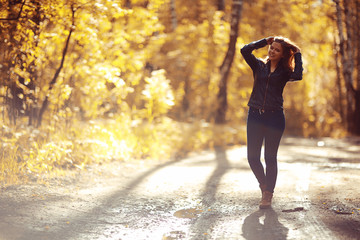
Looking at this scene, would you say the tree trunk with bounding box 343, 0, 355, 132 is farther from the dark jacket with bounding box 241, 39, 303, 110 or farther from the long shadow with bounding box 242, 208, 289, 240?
the long shadow with bounding box 242, 208, 289, 240

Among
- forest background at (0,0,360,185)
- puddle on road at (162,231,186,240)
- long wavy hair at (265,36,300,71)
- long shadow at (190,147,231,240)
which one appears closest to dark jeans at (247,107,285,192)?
long wavy hair at (265,36,300,71)

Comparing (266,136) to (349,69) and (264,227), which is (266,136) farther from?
(349,69)

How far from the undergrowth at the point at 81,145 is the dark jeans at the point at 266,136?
3.11 m

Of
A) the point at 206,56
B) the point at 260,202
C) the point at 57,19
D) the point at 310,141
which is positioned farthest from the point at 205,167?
the point at 206,56

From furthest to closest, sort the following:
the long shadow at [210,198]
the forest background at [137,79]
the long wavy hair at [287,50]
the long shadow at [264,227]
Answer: the forest background at [137,79], the long wavy hair at [287,50], the long shadow at [210,198], the long shadow at [264,227]

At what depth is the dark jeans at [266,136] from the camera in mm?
5488

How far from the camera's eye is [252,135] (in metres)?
5.64

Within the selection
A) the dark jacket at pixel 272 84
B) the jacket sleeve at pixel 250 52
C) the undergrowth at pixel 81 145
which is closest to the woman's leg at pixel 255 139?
the dark jacket at pixel 272 84

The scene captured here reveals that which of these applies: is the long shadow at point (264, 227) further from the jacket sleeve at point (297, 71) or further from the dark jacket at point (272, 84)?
the jacket sleeve at point (297, 71)

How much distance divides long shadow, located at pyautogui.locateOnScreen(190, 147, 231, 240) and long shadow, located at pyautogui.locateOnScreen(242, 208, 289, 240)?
0.41 m

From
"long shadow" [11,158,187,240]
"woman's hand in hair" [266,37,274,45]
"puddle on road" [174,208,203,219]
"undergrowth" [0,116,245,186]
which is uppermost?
"woman's hand in hair" [266,37,274,45]

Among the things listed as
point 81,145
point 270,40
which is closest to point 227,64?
point 81,145

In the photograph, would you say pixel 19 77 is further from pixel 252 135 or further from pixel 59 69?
pixel 252 135

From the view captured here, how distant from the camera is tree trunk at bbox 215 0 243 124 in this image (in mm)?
15688
